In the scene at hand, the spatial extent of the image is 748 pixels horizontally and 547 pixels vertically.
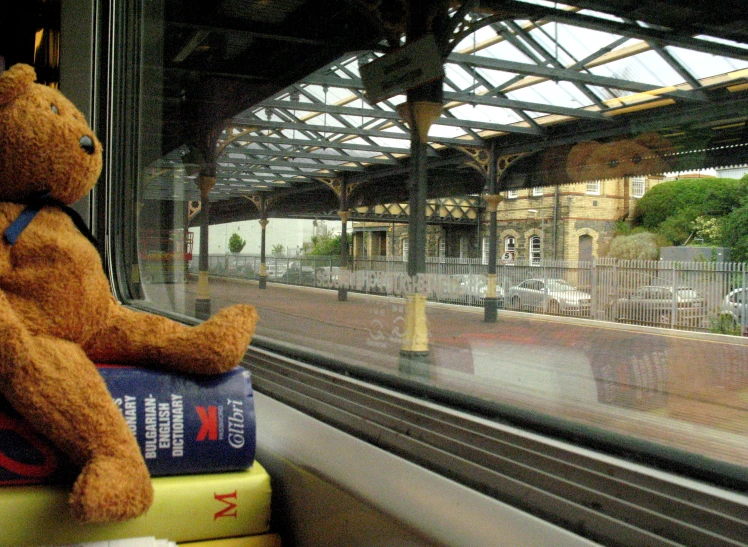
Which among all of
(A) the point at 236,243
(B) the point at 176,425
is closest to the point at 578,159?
(B) the point at 176,425

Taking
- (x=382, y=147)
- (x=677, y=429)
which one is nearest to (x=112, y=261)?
(x=382, y=147)

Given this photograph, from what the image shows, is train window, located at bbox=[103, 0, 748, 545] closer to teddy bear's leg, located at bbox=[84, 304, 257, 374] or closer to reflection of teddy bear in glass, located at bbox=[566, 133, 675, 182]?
reflection of teddy bear in glass, located at bbox=[566, 133, 675, 182]

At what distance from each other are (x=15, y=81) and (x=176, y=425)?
522 mm

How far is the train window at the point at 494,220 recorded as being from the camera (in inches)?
27.4

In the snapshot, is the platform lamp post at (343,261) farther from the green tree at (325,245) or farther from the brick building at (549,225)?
the brick building at (549,225)

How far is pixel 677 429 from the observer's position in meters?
0.73

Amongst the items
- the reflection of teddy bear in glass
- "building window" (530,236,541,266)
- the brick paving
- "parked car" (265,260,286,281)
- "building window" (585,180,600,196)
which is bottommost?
the brick paving

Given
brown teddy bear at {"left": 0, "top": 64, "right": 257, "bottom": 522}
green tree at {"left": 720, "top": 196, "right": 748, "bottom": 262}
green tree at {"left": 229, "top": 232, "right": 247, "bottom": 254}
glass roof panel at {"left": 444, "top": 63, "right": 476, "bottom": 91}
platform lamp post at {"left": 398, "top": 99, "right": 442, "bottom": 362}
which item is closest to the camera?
green tree at {"left": 720, "top": 196, "right": 748, "bottom": 262}

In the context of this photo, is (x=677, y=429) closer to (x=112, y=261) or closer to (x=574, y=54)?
(x=574, y=54)

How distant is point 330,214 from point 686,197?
3.32ft

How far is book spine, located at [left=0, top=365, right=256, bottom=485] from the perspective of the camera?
3.02ft

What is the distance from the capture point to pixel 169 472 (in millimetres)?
1012

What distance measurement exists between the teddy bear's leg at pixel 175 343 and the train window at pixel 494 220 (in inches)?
11.0

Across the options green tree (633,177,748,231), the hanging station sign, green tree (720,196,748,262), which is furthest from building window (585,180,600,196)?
the hanging station sign
